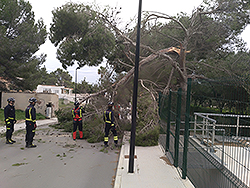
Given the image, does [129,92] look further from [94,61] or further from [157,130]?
[94,61]

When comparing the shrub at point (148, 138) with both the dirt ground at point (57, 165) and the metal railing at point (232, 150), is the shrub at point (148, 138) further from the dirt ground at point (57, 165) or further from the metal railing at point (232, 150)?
the metal railing at point (232, 150)

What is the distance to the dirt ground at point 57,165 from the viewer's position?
485 cm

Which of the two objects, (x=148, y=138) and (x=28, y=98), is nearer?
(x=148, y=138)

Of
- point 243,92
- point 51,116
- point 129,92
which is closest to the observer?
point 243,92

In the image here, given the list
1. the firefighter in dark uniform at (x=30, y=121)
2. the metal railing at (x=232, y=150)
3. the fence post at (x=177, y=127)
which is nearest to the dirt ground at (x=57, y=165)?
the firefighter in dark uniform at (x=30, y=121)

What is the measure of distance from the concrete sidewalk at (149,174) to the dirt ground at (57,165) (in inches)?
11.3

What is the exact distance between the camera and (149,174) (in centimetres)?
526

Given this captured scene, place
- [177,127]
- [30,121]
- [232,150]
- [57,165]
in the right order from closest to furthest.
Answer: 1. [232,150]
2. [177,127]
3. [57,165]
4. [30,121]

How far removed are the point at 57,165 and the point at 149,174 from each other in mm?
2685

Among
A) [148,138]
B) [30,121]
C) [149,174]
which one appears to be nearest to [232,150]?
[149,174]

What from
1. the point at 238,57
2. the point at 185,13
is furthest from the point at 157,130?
the point at 185,13

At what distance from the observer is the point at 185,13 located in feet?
53.4

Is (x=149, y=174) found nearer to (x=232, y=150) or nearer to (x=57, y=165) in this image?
(x=57, y=165)

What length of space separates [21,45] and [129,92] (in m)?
11.9
